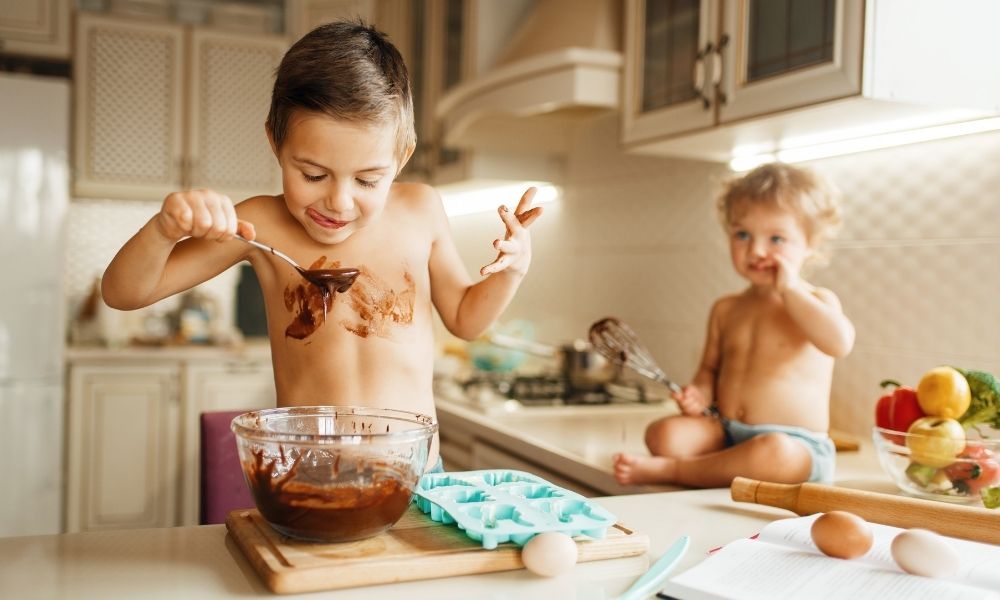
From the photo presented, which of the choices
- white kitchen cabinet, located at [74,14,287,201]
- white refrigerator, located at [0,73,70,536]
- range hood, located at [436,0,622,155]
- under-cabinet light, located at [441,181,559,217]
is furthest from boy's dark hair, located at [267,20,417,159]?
white kitchen cabinet, located at [74,14,287,201]

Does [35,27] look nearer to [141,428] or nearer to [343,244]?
[141,428]

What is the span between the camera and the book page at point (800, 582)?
0.65 meters

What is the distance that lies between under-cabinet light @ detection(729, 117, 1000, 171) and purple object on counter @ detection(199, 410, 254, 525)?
124cm

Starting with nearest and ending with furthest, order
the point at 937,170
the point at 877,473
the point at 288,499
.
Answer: the point at 288,499 < the point at 877,473 < the point at 937,170

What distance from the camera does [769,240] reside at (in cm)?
140

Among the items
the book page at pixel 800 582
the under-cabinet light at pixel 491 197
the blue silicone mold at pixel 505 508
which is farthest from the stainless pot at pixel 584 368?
the book page at pixel 800 582

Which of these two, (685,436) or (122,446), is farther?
(122,446)

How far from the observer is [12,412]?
2.73 m

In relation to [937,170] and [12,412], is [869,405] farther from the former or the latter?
[12,412]

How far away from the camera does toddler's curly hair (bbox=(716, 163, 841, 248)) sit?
139 centimetres

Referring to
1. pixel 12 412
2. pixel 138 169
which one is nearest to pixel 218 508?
pixel 12 412

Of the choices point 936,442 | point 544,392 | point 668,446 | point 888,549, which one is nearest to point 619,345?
point 668,446

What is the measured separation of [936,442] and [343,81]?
856 mm

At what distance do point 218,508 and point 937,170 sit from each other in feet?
4.45
